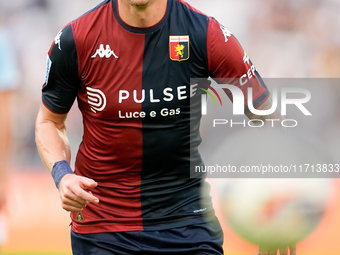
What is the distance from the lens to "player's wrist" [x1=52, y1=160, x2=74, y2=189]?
231 cm

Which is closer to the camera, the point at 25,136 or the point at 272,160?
the point at 272,160

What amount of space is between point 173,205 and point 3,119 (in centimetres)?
326

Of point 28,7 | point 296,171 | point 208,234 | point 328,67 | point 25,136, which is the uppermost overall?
point 28,7

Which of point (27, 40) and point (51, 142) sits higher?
point (27, 40)

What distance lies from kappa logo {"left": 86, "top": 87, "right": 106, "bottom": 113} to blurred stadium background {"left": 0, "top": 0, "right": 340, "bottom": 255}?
283cm

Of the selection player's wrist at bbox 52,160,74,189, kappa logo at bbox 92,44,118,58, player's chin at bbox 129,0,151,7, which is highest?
player's chin at bbox 129,0,151,7

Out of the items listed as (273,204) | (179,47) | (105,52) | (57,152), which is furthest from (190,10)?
(273,204)

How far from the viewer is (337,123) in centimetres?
558

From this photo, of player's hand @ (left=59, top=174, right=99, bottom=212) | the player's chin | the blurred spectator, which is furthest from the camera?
the blurred spectator

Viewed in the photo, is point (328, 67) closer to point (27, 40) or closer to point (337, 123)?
point (337, 123)

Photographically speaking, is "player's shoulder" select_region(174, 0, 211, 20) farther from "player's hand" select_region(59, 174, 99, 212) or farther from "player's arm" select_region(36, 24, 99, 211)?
"player's hand" select_region(59, 174, 99, 212)

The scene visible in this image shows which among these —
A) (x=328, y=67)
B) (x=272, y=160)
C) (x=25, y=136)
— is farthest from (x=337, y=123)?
(x=25, y=136)

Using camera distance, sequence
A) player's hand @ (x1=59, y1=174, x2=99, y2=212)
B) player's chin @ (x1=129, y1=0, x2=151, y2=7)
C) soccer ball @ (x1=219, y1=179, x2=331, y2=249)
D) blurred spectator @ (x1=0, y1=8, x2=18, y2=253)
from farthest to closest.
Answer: blurred spectator @ (x1=0, y1=8, x2=18, y2=253) < soccer ball @ (x1=219, y1=179, x2=331, y2=249) < player's chin @ (x1=129, y1=0, x2=151, y2=7) < player's hand @ (x1=59, y1=174, x2=99, y2=212)

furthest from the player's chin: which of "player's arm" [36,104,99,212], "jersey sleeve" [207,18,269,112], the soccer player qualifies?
"player's arm" [36,104,99,212]
